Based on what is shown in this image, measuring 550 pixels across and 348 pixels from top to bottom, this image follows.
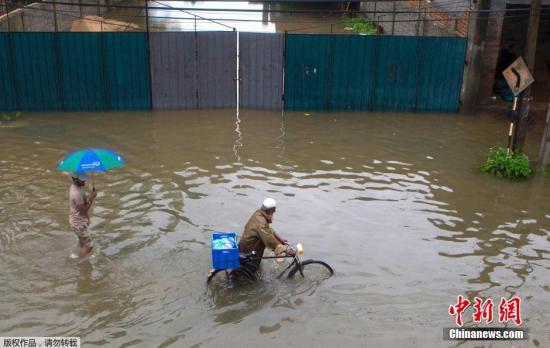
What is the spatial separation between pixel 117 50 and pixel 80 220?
9414 mm

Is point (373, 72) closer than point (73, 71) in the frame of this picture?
No

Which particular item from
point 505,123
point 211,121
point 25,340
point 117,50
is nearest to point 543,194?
point 505,123

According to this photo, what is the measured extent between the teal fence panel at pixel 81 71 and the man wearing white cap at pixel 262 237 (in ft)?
35.2

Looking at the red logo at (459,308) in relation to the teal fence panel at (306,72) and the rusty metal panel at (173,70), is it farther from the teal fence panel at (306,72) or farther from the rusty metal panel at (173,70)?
the rusty metal panel at (173,70)

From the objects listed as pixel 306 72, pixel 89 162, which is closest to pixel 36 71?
pixel 306 72

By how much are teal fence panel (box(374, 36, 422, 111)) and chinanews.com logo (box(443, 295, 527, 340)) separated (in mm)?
10710

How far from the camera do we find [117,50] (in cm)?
1603

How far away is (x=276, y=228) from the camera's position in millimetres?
9344

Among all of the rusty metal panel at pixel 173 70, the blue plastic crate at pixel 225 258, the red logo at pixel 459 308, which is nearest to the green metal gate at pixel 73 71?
the rusty metal panel at pixel 173 70

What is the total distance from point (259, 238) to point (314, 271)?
1181 millimetres

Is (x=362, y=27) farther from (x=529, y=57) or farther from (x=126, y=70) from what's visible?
(x=529, y=57)

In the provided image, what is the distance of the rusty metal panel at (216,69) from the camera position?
16.5 meters

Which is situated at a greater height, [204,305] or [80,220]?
[80,220]

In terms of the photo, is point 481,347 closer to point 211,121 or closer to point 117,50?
point 211,121
